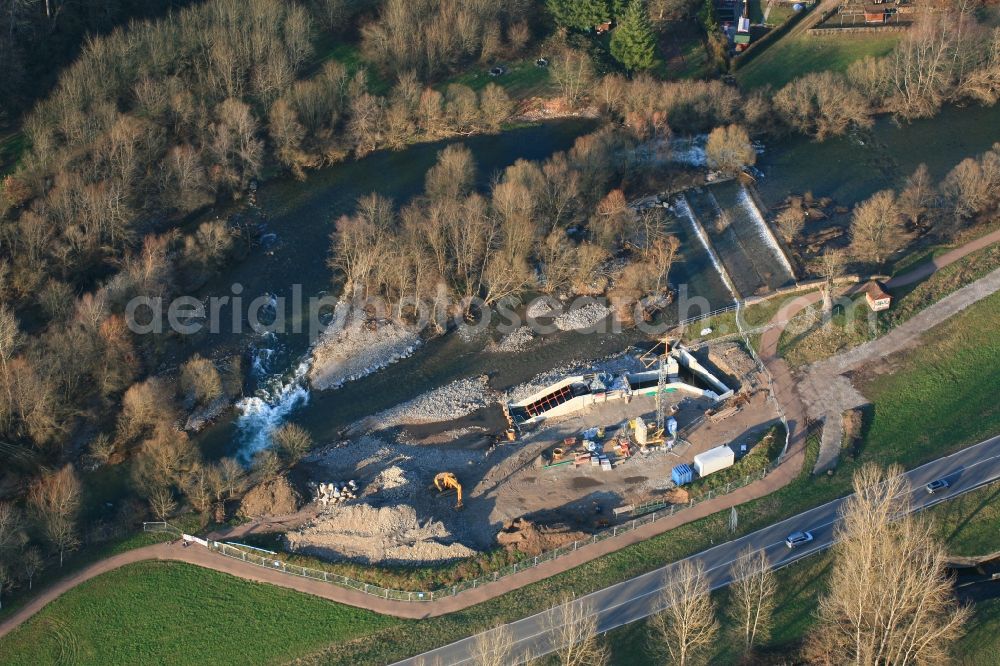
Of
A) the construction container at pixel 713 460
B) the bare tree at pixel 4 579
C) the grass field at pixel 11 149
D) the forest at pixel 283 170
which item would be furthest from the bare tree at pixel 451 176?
the bare tree at pixel 4 579

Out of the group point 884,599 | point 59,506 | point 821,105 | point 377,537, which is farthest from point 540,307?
point 884,599

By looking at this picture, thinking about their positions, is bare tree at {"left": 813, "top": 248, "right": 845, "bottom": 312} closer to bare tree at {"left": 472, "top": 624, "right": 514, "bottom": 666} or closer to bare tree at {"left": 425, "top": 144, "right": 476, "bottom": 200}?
bare tree at {"left": 425, "top": 144, "right": 476, "bottom": 200}

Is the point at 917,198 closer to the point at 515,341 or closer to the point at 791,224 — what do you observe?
the point at 791,224

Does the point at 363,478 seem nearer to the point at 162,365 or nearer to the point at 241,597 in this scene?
the point at 241,597

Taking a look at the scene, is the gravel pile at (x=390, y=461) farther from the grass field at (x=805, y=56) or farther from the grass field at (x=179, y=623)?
the grass field at (x=805, y=56)

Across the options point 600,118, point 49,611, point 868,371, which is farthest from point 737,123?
point 49,611

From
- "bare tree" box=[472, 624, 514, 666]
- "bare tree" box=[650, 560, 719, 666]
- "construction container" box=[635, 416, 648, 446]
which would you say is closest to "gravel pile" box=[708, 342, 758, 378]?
"construction container" box=[635, 416, 648, 446]
